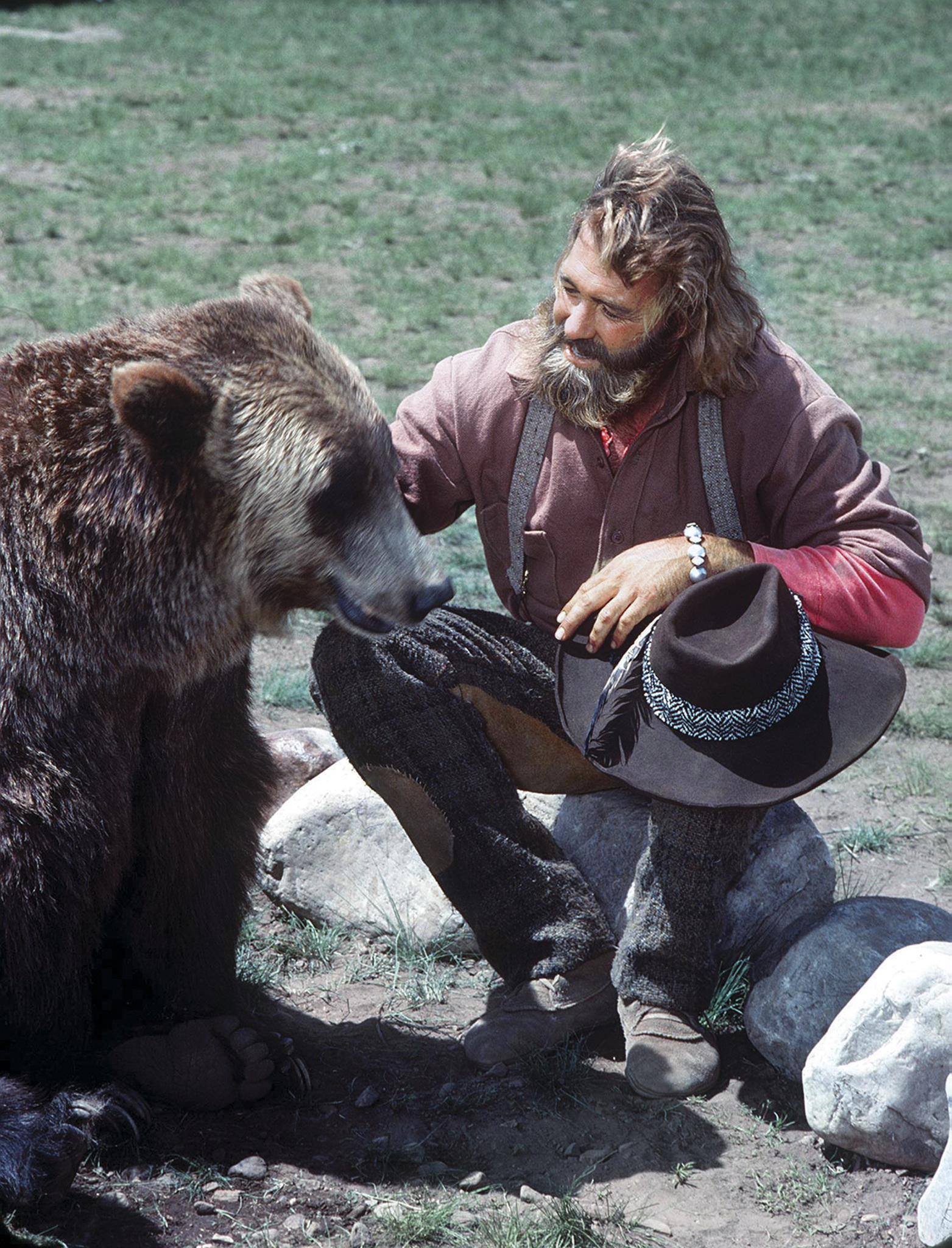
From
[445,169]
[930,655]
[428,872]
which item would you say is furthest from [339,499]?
[445,169]

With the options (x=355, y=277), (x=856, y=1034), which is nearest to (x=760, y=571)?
(x=856, y=1034)

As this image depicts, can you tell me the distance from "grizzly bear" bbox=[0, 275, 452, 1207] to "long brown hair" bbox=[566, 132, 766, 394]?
2.30 feet

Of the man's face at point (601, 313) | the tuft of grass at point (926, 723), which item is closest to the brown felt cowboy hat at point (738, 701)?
the man's face at point (601, 313)

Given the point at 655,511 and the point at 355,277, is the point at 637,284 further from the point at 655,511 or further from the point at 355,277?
the point at 355,277

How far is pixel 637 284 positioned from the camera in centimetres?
305

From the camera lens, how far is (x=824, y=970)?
9.60 ft

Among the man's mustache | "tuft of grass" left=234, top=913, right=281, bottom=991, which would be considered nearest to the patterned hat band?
the man's mustache

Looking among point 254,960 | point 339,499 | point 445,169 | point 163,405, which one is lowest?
point 254,960

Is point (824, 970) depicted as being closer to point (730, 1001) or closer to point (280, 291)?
point (730, 1001)

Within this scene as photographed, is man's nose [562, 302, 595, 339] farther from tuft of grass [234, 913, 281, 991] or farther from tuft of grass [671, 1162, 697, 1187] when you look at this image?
tuft of grass [671, 1162, 697, 1187]

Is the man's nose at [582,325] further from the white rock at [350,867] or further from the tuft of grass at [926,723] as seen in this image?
the tuft of grass at [926,723]

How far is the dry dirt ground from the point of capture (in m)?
2.52

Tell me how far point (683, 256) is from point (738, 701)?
1040 millimetres

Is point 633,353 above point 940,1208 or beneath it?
above
